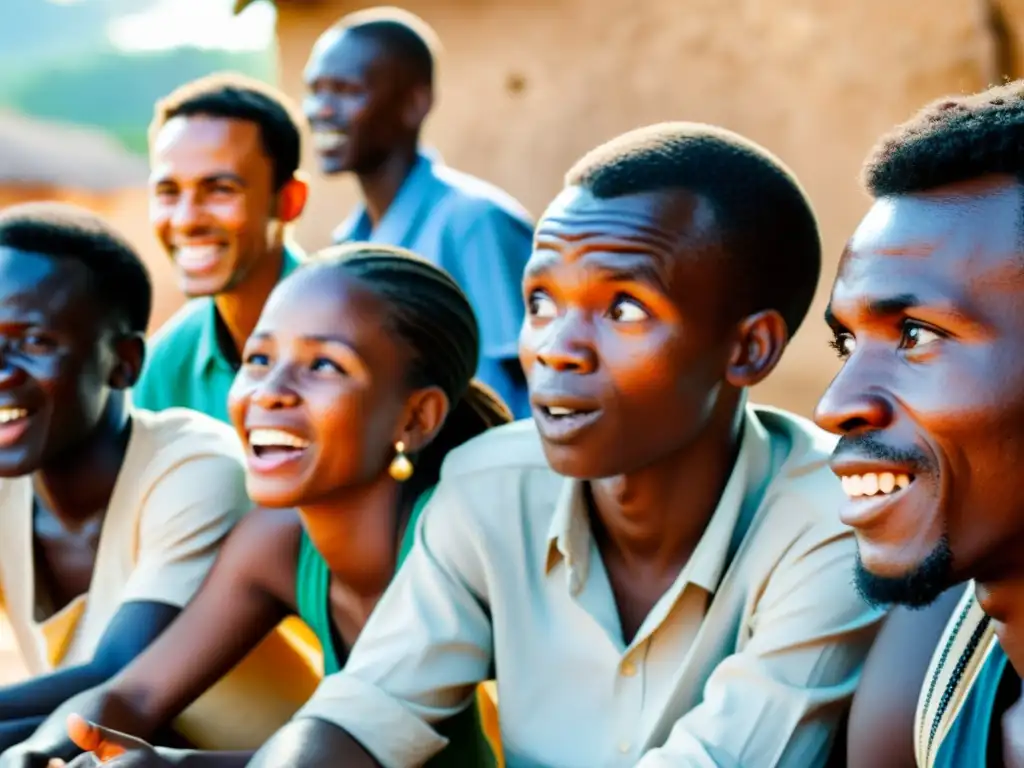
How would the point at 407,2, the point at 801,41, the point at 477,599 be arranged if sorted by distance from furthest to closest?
the point at 407,2 → the point at 801,41 → the point at 477,599

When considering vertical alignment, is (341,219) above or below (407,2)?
below

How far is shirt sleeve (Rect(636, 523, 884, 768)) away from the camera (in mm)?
1926

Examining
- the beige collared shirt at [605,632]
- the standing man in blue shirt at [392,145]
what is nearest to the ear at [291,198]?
the standing man in blue shirt at [392,145]

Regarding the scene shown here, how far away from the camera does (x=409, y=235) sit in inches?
165

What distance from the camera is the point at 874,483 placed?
5.19ft

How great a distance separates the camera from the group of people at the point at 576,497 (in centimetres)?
156

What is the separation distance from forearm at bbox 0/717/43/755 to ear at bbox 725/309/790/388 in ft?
4.31

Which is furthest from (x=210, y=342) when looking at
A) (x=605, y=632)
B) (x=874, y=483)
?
(x=874, y=483)

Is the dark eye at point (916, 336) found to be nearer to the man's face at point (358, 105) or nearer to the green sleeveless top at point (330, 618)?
the green sleeveless top at point (330, 618)

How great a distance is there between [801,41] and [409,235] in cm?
198

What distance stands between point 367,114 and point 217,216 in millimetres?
1081

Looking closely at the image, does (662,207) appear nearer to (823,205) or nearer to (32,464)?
(32,464)

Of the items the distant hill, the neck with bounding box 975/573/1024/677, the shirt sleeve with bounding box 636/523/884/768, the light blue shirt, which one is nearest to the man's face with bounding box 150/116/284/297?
the light blue shirt

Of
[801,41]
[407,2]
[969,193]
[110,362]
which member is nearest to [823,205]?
[801,41]
